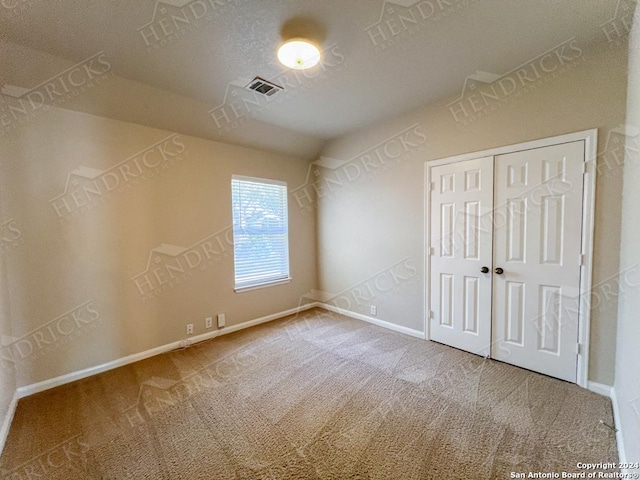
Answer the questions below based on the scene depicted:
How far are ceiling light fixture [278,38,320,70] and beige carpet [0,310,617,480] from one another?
2.71 m

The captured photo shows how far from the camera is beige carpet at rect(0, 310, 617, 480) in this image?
1.56 metres

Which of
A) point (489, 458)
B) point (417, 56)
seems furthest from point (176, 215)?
point (489, 458)

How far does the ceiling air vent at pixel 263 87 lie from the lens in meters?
2.48

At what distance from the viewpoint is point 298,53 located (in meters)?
1.99

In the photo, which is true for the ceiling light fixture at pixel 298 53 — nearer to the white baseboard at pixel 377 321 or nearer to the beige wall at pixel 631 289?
the beige wall at pixel 631 289

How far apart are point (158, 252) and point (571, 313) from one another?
4113mm

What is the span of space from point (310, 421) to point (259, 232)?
257 cm

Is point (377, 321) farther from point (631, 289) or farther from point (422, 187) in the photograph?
point (631, 289)

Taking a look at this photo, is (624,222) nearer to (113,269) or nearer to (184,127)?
(184,127)

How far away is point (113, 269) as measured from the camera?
8.85 feet

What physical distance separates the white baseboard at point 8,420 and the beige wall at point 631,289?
363cm

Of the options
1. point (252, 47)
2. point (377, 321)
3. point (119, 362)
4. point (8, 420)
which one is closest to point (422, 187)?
point (377, 321)

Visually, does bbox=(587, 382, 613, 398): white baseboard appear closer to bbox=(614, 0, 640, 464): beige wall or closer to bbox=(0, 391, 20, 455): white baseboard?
bbox=(614, 0, 640, 464): beige wall

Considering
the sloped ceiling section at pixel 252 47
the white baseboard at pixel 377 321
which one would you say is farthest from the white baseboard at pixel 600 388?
the sloped ceiling section at pixel 252 47
